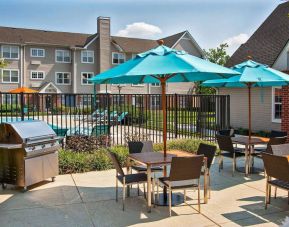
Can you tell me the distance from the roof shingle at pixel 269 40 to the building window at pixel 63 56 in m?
24.6

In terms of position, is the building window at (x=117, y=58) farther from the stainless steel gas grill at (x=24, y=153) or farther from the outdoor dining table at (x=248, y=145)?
the stainless steel gas grill at (x=24, y=153)

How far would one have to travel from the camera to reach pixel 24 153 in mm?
6395

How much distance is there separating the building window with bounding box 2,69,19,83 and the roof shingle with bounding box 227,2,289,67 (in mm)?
26193

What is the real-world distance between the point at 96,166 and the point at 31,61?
32.6 metres

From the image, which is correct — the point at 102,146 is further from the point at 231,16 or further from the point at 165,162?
the point at 231,16

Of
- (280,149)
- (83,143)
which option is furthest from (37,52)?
(280,149)

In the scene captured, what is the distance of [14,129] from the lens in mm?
6523

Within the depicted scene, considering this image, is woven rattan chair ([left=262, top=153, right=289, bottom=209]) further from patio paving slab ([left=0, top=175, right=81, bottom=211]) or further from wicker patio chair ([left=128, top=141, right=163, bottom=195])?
patio paving slab ([left=0, top=175, right=81, bottom=211])

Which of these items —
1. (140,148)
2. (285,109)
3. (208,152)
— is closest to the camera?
(208,152)

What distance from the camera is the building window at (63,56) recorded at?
129 feet

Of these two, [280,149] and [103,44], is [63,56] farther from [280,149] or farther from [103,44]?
[280,149]

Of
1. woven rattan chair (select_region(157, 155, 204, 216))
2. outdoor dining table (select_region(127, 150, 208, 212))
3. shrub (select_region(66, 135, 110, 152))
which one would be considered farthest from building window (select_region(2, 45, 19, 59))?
woven rattan chair (select_region(157, 155, 204, 216))

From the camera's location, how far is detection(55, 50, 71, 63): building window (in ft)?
129

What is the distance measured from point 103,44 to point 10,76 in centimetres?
1173
